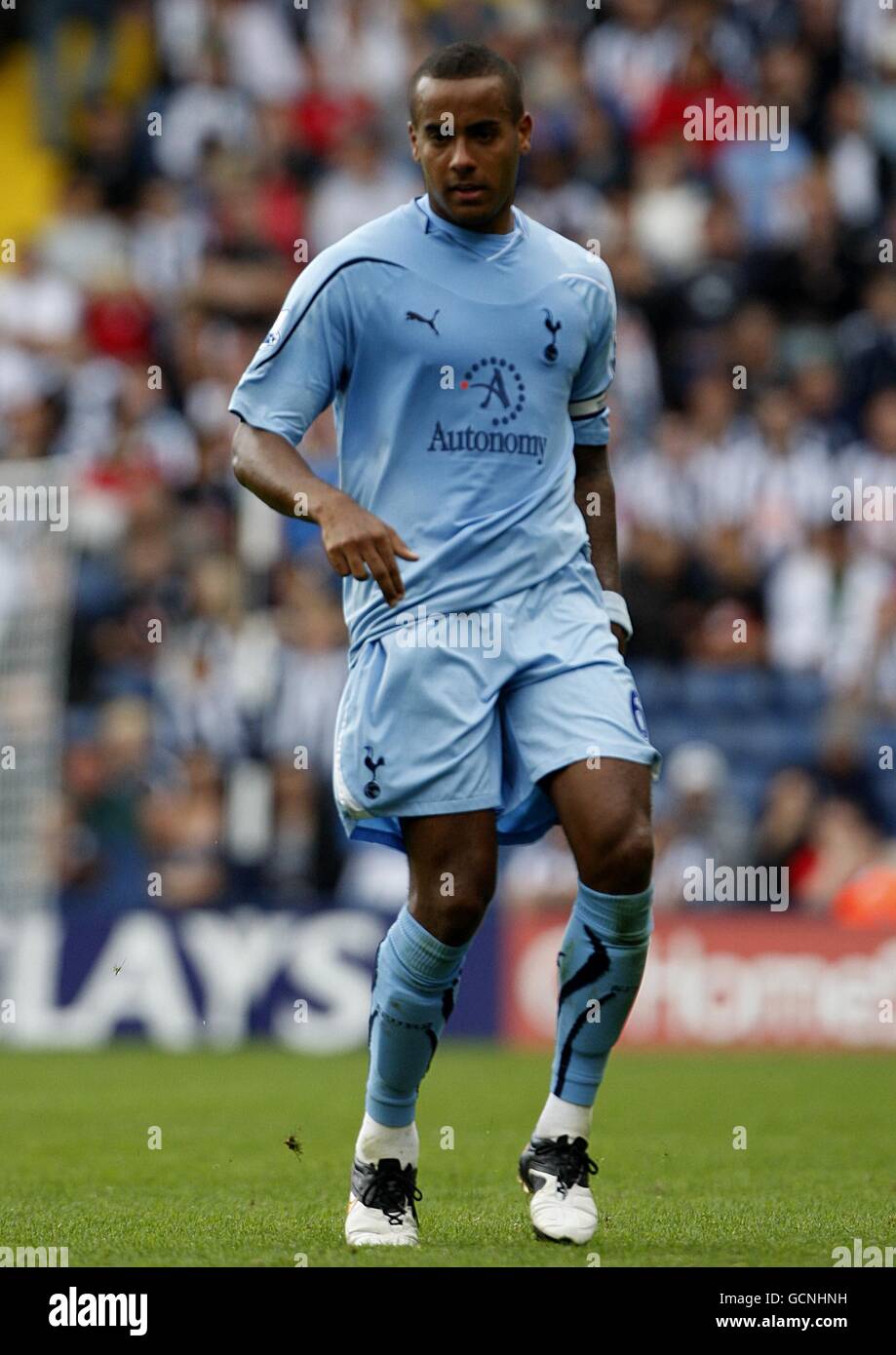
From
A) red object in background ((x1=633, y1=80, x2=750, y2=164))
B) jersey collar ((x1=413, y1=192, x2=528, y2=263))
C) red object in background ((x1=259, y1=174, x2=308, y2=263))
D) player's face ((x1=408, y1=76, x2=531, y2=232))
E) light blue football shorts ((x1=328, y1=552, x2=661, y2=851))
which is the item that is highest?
red object in background ((x1=633, y1=80, x2=750, y2=164))

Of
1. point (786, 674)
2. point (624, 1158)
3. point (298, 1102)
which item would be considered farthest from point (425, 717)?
point (786, 674)

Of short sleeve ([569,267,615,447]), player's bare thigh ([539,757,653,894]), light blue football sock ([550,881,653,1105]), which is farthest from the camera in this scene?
short sleeve ([569,267,615,447])

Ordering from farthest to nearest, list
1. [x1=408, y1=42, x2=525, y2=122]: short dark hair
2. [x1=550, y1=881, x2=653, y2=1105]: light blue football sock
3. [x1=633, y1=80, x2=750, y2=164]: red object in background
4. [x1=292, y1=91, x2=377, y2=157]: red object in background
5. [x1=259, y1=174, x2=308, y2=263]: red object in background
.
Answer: [x1=292, y1=91, x2=377, y2=157]: red object in background → [x1=633, y1=80, x2=750, y2=164]: red object in background → [x1=259, y1=174, x2=308, y2=263]: red object in background → [x1=550, y1=881, x2=653, y2=1105]: light blue football sock → [x1=408, y1=42, x2=525, y2=122]: short dark hair

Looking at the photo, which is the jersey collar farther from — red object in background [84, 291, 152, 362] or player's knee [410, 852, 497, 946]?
red object in background [84, 291, 152, 362]

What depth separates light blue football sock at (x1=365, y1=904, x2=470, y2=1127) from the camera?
5180 millimetres

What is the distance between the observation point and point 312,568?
14.2 meters

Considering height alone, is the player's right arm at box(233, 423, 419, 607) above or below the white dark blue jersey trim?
below

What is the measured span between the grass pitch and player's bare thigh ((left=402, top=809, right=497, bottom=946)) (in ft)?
2.34

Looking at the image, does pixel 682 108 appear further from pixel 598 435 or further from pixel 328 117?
pixel 598 435

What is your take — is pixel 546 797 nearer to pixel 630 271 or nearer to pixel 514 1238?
pixel 514 1238

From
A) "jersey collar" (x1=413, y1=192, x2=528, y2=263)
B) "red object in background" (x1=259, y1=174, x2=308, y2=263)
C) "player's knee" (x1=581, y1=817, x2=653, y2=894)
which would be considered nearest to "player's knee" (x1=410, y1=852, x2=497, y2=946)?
"player's knee" (x1=581, y1=817, x2=653, y2=894)

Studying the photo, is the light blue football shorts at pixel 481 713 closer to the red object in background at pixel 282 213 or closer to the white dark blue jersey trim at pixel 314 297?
the white dark blue jersey trim at pixel 314 297

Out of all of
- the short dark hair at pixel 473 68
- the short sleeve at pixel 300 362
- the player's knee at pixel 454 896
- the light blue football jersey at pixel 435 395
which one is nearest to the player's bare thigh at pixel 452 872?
the player's knee at pixel 454 896
